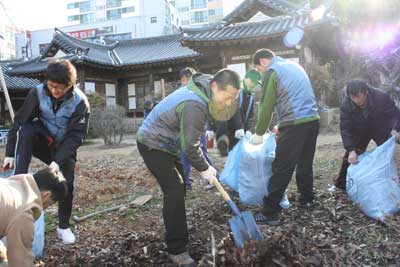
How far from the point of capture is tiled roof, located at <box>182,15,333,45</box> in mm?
12125

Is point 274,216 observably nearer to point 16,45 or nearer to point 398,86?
point 398,86

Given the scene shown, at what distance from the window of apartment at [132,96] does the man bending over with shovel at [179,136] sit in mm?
17659

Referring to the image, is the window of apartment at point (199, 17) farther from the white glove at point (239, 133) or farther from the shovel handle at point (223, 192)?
the shovel handle at point (223, 192)

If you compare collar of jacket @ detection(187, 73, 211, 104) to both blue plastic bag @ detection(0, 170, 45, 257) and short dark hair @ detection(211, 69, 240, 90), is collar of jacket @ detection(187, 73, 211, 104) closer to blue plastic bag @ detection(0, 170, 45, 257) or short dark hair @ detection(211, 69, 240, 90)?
short dark hair @ detection(211, 69, 240, 90)

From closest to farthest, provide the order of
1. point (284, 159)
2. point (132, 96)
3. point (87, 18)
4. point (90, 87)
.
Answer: point (284, 159) < point (90, 87) < point (132, 96) < point (87, 18)

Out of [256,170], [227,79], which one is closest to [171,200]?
[227,79]

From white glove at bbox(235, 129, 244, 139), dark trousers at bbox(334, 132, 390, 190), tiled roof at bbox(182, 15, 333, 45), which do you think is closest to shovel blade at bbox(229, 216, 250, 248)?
dark trousers at bbox(334, 132, 390, 190)

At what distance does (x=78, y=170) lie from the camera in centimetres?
761

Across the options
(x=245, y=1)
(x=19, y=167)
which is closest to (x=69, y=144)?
(x=19, y=167)

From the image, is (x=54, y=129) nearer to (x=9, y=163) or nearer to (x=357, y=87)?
(x=9, y=163)

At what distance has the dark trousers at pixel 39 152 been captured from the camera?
2.99 meters

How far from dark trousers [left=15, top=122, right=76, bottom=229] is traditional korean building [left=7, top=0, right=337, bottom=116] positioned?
981 centimetres

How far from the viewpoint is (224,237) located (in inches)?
118

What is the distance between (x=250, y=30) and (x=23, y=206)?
39.5 ft
